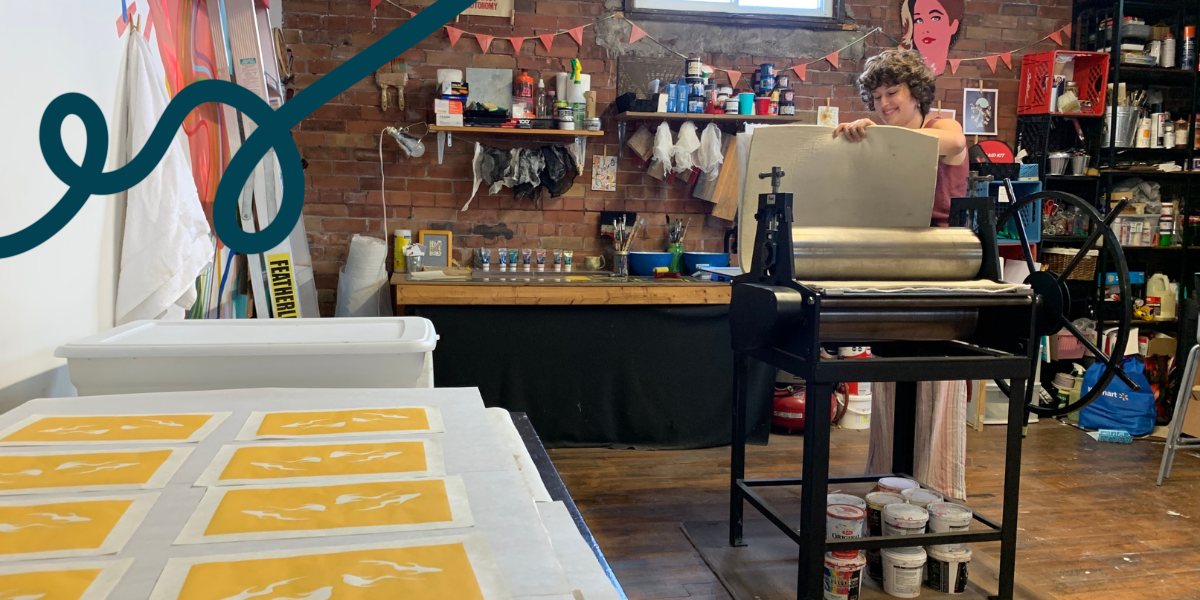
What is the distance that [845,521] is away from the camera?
2.33 metres

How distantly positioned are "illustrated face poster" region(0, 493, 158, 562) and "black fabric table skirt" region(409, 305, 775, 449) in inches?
111

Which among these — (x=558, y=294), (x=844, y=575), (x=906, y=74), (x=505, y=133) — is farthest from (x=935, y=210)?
(x=505, y=133)

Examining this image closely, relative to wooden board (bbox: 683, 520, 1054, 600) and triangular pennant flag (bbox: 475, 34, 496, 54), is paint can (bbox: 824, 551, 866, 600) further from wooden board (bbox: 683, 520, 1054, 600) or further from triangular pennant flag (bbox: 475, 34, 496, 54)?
triangular pennant flag (bbox: 475, 34, 496, 54)

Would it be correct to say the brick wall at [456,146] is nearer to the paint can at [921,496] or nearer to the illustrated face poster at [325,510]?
the paint can at [921,496]

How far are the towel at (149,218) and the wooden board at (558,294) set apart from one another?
5.31 feet

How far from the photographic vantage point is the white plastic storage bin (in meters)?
1.29

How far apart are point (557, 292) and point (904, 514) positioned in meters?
1.85

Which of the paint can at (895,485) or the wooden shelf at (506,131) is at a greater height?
the wooden shelf at (506,131)

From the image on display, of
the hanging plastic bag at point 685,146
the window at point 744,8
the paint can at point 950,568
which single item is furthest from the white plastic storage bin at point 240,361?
the window at point 744,8

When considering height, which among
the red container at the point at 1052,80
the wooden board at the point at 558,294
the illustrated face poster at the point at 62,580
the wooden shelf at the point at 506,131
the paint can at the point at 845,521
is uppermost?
the red container at the point at 1052,80

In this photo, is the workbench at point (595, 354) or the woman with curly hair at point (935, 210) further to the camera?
the workbench at point (595, 354)

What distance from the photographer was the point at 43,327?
1.40 metres

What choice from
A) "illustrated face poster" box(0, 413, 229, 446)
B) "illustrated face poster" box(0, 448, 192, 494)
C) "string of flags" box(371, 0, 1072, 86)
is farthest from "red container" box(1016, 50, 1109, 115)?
"illustrated face poster" box(0, 448, 192, 494)

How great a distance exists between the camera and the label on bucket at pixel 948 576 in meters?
2.37
